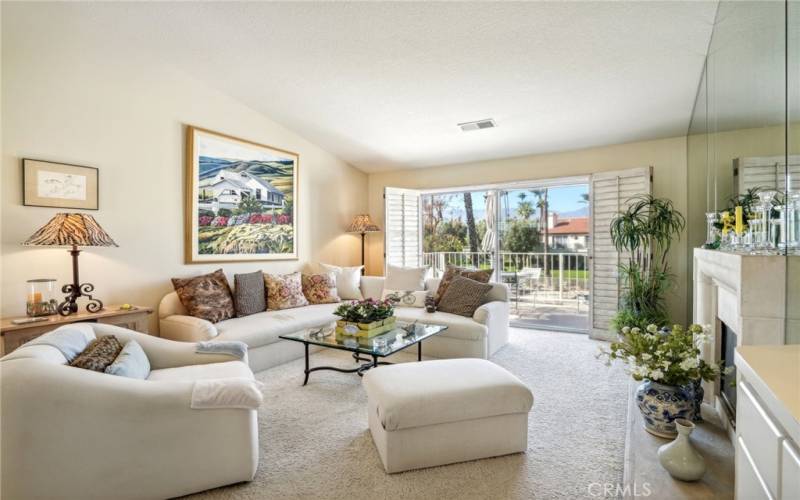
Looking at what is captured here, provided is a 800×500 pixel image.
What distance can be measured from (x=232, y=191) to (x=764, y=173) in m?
4.48

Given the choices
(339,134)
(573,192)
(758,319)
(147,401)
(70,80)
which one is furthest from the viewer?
(573,192)

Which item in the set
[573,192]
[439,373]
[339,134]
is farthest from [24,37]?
[573,192]

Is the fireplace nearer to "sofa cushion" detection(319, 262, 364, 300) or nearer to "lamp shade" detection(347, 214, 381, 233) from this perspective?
"sofa cushion" detection(319, 262, 364, 300)

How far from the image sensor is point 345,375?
3432 mm

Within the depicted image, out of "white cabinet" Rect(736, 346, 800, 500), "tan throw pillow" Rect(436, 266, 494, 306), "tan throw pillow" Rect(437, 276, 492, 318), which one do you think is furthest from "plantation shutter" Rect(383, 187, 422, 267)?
"white cabinet" Rect(736, 346, 800, 500)

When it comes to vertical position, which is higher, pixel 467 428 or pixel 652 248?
pixel 652 248

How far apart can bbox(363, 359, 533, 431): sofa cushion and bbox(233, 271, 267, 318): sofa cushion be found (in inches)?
87.6

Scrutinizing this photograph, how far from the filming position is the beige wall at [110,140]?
2.92 m

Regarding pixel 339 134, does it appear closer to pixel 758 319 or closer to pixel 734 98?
pixel 734 98

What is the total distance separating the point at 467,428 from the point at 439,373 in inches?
12.8

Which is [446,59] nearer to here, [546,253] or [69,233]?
[69,233]

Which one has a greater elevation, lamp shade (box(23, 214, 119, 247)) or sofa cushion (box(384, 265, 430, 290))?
lamp shade (box(23, 214, 119, 247))

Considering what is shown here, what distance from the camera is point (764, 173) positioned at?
1840mm

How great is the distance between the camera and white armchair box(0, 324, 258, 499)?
154 cm
